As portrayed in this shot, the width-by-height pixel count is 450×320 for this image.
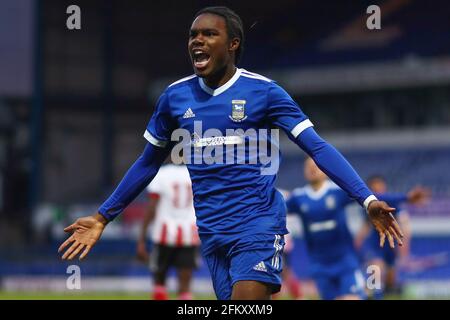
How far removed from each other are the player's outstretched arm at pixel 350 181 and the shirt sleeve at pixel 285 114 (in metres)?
0.05

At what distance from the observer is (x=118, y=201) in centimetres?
638

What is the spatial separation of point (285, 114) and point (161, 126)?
2.77 feet

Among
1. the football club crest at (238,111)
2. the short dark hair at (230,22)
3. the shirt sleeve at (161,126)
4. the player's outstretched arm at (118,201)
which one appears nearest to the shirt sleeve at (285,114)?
the football club crest at (238,111)

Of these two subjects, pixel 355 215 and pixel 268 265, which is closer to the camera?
pixel 268 265

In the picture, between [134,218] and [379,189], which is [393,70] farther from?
[379,189]

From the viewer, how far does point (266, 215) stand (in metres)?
6.09

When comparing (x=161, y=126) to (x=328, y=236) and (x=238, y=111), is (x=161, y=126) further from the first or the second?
(x=328, y=236)

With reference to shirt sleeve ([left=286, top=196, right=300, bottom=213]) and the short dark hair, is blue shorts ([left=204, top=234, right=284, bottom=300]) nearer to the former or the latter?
the short dark hair

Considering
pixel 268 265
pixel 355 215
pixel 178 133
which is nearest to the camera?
pixel 268 265

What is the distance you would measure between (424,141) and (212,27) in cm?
2407

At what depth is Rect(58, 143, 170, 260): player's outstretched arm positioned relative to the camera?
6.17m

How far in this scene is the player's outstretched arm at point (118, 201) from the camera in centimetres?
617

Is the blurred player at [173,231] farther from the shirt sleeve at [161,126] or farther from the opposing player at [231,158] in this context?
the opposing player at [231,158]

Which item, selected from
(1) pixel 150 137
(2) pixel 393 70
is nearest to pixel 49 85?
(2) pixel 393 70
